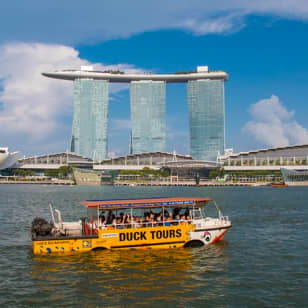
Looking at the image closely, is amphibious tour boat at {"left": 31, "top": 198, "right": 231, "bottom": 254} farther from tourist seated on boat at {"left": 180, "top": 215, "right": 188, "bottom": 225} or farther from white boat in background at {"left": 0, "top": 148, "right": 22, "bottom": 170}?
white boat in background at {"left": 0, "top": 148, "right": 22, "bottom": 170}

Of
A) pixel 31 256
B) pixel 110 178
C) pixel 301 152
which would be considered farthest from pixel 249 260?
pixel 301 152

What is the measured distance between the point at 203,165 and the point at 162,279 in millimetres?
160850

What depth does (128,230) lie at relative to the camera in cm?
2278

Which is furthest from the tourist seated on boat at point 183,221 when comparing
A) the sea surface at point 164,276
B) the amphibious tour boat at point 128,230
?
the sea surface at point 164,276

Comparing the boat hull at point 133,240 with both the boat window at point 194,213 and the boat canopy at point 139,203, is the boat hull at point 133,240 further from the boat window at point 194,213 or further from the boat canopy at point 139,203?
the boat canopy at point 139,203

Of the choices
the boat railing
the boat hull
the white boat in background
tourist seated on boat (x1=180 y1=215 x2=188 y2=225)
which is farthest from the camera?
the white boat in background

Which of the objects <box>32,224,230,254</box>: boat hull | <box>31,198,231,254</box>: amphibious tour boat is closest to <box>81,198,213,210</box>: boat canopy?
<box>31,198,231,254</box>: amphibious tour boat

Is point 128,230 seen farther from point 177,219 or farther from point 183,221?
point 183,221

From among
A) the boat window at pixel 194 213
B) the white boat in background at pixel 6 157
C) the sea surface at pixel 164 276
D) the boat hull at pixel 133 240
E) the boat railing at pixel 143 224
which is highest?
the white boat in background at pixel 6 157

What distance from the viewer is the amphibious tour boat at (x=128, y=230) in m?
21.9

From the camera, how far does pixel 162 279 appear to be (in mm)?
17797

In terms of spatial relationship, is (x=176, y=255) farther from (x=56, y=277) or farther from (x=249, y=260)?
(x=56, y=277)

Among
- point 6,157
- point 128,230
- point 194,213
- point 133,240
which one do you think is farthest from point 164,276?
point 6,157

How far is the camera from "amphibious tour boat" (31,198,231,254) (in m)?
21.9
